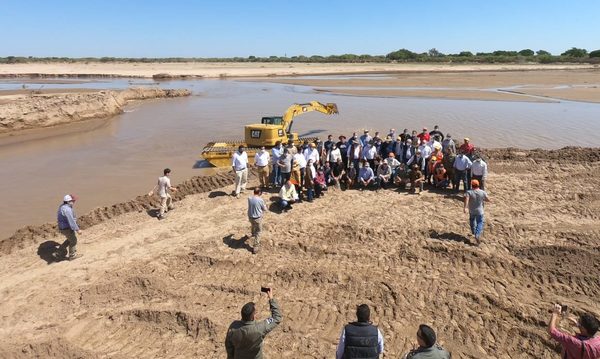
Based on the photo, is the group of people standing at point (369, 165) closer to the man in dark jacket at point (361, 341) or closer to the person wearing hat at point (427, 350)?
the man in dark jacket at point (361, 341)

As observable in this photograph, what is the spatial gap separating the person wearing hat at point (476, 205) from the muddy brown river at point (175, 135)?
10181 millimetres

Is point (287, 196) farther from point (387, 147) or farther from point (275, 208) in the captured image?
point (387, 147)

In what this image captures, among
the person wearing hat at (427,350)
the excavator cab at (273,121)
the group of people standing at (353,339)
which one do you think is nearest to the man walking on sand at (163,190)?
the group of people standing at (353,339)

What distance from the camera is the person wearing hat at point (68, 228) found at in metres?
8.73

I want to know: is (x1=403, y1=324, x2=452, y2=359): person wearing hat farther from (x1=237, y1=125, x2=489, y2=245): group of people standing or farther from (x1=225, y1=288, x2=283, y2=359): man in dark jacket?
(x1=237, y1=125, x2=489, y2=245): group of people standing

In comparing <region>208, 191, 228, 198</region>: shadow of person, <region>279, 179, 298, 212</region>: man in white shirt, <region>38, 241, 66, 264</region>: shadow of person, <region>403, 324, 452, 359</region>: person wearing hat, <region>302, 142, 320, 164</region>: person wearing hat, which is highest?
<region>302, 142, 320, 164</region>: person wearing hat

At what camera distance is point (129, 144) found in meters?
21.8

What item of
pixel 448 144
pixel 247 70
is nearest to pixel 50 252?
pixel 448 144

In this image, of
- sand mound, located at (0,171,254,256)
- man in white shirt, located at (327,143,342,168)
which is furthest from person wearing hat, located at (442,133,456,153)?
sand mound, located at (0,171,254,256)

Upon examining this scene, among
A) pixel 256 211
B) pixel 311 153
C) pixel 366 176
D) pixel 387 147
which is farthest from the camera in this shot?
pixel 387 147

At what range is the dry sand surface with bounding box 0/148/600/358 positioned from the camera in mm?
6578

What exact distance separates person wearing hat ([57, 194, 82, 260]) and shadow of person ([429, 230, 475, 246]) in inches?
302

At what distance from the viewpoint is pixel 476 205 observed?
912cm

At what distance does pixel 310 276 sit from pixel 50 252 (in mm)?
5935
